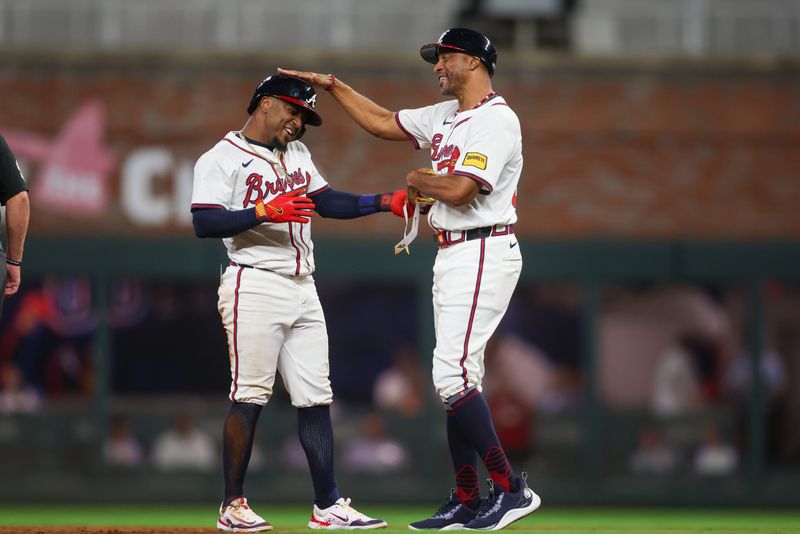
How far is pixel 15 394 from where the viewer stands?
41.4 feet

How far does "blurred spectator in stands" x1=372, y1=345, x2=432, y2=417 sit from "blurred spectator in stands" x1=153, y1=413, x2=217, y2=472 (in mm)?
1823

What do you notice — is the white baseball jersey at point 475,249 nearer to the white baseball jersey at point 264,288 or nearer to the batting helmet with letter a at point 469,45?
the batting helmet with letter a at point 469,45

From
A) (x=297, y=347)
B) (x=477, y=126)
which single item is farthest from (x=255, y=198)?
(x=477, y=126)

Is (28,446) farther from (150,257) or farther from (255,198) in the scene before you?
(255,198)

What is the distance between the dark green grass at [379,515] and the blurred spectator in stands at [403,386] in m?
1.14

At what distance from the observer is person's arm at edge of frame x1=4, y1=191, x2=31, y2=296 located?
5.74 metres

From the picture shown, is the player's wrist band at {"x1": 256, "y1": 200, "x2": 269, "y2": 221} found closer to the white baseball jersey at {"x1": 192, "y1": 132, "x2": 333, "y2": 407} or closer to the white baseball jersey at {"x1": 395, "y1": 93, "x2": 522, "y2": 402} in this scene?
the white baseball jersey at {"x1": 192, "y1": 132, "x2": 333, "y2": 407}

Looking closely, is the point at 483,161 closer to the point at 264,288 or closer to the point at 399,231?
the point at 264,288

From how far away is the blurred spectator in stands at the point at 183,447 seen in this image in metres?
12.5

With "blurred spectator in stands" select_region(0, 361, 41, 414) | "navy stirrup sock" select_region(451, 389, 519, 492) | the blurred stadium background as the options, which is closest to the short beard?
"navy stirrup sock" select_region(451, 389, 519, 492)

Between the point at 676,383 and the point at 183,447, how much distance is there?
16.9ft

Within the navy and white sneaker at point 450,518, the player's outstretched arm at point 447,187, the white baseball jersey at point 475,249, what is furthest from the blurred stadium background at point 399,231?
the player's outstretched arm at point 447,187

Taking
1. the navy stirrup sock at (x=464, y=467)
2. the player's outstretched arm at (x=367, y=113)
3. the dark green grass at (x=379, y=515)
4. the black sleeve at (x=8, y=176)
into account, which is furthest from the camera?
the dark green grass at (x=379, y=515)

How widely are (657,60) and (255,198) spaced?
26.8 feet
